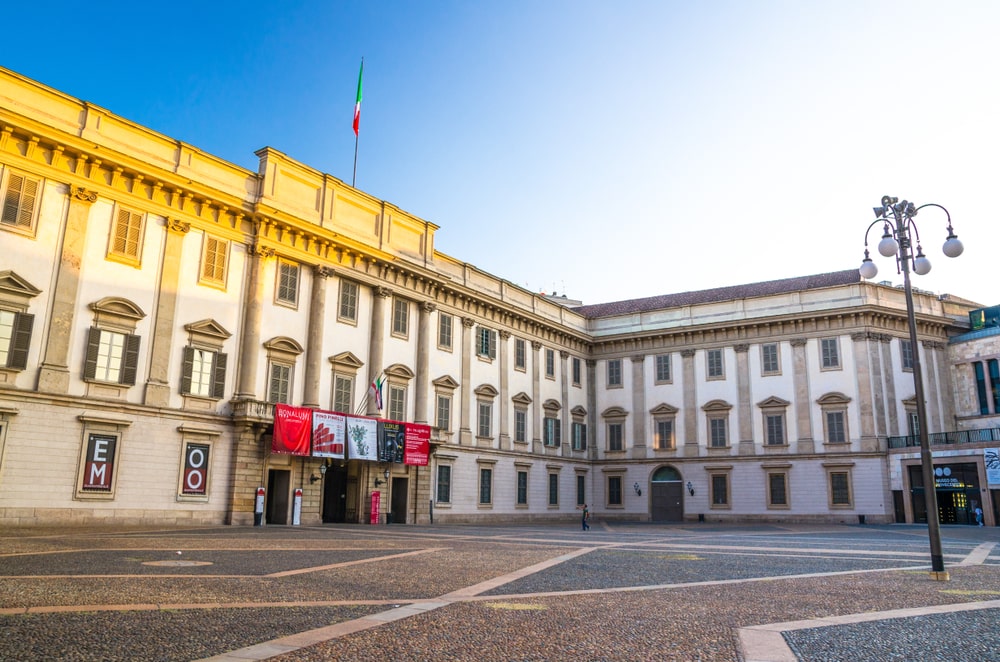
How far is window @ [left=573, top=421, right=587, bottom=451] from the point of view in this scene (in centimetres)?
4866

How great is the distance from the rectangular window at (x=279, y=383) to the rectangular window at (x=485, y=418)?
41.2ft

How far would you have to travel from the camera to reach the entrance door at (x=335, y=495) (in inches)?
1300

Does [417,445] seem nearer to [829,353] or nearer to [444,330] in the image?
[444,330]

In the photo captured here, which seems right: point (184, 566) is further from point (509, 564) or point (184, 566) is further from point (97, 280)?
point (97, 280)

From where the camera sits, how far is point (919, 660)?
21.5 ft

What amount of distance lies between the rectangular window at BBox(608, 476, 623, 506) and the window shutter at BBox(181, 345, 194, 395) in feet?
96.8

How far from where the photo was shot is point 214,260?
29000 mm

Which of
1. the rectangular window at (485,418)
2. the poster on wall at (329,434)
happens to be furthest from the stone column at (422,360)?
the poster on wall at (329,434)

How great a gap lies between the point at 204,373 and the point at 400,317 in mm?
10484

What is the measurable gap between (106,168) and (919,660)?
27356 mm

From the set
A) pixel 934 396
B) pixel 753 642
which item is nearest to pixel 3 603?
pixel 753 642

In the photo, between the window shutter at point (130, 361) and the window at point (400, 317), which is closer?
the window shutter at point (130, 361)

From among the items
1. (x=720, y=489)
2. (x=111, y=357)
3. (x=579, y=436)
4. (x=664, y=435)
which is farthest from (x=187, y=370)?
(x=720, y=489)

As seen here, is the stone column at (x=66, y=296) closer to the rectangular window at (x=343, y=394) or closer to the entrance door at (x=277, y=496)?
the entrance door at (x=277, y=496)
